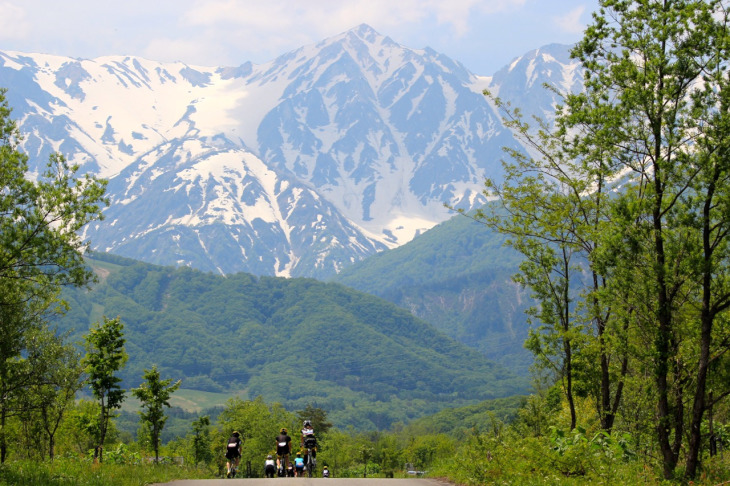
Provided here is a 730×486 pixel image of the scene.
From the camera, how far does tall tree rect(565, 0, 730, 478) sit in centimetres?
2111

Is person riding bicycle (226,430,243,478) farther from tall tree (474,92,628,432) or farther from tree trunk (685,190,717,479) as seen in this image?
tree trunk (685,190,717,479)

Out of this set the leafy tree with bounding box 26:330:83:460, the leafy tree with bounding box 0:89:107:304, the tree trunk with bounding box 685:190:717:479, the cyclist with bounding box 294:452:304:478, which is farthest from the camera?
the leafy tree with bounding box 26:330:83:460

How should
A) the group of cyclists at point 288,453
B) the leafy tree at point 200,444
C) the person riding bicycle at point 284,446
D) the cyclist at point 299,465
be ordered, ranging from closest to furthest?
1. the person riding bicycle at point 284,446
2. the group of cyclists at point 288,453
3. the cyclist at point 299,465
4. the leafy tree at point 200,444

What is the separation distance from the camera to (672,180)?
22.2m

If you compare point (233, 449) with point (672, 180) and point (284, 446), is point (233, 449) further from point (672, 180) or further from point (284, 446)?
point (672, 180)

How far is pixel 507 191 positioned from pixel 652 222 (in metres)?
8.89

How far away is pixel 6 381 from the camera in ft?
94.4

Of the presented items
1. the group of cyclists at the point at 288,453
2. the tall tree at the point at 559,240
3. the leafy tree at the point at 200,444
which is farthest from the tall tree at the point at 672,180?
the leafy tree at the point at 200,444

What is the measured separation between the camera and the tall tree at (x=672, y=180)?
21.1m

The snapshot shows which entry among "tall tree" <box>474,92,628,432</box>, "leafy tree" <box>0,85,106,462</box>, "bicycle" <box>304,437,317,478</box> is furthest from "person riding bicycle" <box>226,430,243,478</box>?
"tall tree" <box>474,92,628,432</box>

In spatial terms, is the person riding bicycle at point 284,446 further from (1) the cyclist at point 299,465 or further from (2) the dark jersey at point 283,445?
(1) the cyclist at point 299,465

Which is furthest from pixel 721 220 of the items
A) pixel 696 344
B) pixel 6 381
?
pixel 6 381

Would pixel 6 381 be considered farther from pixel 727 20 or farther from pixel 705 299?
pixel 727 20

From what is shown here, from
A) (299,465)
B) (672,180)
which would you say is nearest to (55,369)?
(299,465)
